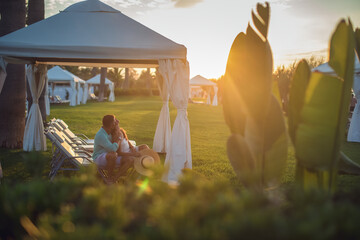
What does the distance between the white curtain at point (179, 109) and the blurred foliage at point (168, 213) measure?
4.89 metres

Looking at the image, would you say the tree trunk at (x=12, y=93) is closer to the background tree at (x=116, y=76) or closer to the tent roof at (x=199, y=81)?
the tent roof at (x=199, y=81)

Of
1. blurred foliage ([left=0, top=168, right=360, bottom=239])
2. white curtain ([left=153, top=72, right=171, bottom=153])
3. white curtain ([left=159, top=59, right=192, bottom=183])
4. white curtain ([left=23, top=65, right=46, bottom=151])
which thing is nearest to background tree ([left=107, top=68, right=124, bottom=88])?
white curtain ([left=23, top=65, right=46, bottom=151])

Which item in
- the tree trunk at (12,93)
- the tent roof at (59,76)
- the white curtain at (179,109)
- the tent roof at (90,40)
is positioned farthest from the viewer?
the tent roof at (59,76)

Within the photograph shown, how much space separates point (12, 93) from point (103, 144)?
4.92 m

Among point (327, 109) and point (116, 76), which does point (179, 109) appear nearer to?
point (327, 109)

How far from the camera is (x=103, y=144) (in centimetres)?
564

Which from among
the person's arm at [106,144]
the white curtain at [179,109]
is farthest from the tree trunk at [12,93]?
the white curtain at [179,109]

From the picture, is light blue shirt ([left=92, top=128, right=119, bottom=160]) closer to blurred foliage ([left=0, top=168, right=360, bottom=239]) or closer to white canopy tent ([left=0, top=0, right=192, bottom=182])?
white canopy tent ([left=0, top=0, right=192, bottom=182])

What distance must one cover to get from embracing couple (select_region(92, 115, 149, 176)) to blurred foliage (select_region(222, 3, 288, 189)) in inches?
141

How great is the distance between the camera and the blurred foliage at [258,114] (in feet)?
7.86

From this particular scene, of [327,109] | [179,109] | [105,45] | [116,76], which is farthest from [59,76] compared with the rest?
[116,76]

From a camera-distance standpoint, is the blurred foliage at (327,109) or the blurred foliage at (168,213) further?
the blurred foliage at (327,109)

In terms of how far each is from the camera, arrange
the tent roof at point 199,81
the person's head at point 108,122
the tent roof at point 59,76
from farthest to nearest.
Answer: the tent roof at point 199,81 → the tent roof at point 59,76 → the person's head at point 108,122

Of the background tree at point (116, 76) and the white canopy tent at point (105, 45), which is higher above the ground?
the background tree at point (116, 76)
